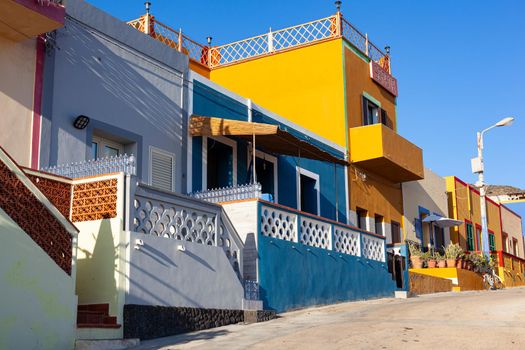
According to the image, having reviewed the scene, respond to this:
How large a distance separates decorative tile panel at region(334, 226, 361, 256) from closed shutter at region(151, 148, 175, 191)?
4.01m

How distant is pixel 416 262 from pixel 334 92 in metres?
6.56

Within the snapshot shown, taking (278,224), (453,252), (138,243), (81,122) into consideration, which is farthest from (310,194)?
(138,243)

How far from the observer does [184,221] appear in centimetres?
1131

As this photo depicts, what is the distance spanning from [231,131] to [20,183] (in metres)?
7.33

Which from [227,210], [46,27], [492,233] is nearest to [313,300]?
[227,210]

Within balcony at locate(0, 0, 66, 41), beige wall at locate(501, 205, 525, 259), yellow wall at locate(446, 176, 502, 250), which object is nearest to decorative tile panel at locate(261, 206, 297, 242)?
balcony at locate(0, 0, 66, 41)

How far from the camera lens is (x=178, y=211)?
443 inches

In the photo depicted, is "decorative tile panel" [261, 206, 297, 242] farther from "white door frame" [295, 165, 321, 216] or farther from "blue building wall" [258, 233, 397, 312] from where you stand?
"white door frame" [295, 165, 321, 216]

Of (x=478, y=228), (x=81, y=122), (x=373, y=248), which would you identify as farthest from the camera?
(x=478, y=228)

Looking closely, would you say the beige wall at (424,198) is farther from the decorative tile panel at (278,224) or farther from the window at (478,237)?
the decorative tile panel at (278,224)

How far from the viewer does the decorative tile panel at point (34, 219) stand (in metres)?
8.38

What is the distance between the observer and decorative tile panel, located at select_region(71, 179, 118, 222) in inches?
398

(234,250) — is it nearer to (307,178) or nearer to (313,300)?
(313,300)

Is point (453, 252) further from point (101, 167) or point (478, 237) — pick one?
point (101, 167)
